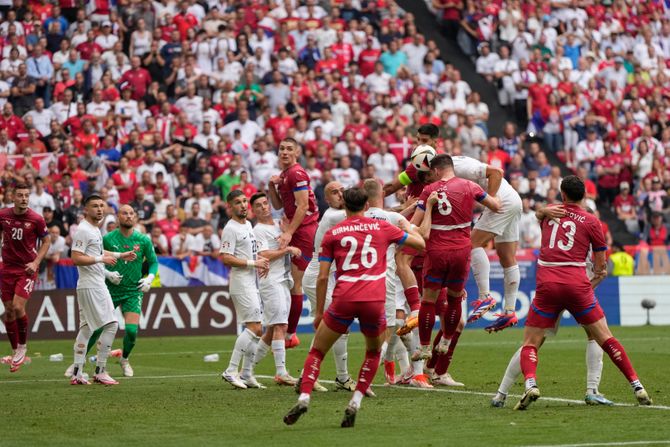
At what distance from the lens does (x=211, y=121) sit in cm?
3036

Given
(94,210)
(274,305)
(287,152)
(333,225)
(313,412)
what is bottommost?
(313,412)

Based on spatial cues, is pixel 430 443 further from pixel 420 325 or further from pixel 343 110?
pixel 343 110

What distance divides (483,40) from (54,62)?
12.9 metres

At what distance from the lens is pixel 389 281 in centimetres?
1564

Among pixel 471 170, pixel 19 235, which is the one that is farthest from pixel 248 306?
pixel 19 235

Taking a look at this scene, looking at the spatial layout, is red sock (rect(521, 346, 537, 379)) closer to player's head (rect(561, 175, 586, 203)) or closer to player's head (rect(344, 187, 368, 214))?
player's head (rect(561, 175, 586, 203))

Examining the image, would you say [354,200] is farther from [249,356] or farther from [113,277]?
[113,277]

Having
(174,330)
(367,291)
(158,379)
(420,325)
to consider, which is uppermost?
(367,291)

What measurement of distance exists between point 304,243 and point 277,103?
15.0 m

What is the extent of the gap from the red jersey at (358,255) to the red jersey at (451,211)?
3.14 metres

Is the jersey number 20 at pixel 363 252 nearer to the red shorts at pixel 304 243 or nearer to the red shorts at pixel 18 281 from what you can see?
the red shorts at pixel 304 243

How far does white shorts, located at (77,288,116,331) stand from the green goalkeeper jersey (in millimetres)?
1166

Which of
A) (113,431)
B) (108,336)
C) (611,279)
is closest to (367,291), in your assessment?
(113,431)

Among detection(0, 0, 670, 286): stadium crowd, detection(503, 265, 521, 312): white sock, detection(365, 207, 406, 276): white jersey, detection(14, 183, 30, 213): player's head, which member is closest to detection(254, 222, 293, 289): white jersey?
detection(365, 207, 406, 276): white jersey
